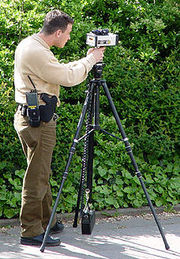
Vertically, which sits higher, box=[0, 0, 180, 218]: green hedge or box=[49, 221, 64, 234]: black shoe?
box=[0, 0, 180, 218]: green hedge

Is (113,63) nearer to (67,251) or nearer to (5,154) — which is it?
(5,154)

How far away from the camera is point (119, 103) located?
667 centimetres

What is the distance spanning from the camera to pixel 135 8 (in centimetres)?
744

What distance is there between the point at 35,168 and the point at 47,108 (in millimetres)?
585

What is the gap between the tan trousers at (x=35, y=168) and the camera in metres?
4.56

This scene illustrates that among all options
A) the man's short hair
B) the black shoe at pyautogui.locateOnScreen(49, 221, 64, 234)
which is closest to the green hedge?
the black shoe at pyautogui.locateOnScreen(49, 221, 64, 234)

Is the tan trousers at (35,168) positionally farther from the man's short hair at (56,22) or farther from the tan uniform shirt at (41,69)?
the man's short hair at (56,22)

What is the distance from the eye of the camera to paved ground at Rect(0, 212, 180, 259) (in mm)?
4625

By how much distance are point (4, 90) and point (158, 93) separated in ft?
6.88

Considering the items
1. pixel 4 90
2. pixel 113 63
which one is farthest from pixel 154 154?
pixel 4 90

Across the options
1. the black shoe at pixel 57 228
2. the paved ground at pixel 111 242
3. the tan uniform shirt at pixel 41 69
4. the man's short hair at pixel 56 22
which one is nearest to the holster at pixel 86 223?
the paved ground at pixel 111 242

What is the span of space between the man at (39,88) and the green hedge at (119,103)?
2.51ft

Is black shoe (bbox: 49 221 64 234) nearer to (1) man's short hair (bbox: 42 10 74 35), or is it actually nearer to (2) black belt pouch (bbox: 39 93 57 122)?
(2) black belt pouch (bbox: 39 93 57 122)

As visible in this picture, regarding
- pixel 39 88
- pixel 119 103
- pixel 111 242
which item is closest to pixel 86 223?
pixel 111 242
